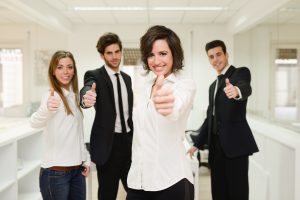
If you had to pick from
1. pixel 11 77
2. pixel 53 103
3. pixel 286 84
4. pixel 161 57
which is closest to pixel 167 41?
pixel 161 57

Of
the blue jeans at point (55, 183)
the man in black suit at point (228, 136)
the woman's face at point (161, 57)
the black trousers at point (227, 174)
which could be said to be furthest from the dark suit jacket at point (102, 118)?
the black trousers at point (227, 174)

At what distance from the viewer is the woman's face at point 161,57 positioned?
1333 millimetres

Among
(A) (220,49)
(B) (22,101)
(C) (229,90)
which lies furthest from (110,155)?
(B) (22,101)

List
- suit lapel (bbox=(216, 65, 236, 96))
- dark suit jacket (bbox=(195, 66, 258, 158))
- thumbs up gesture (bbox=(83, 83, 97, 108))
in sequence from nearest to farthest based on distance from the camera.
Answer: thumbs up gesture (bbox=(83, 83, 97, 108)) → dark suit jacket (bbox=(195, 66, 258, 158)) → suit lapel (bbox=(216, 65, 236, 96))

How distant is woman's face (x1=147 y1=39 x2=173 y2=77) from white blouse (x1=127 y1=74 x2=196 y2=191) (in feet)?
0.15

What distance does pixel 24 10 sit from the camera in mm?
3887

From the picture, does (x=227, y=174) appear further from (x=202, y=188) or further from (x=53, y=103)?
(x=202, y=188)

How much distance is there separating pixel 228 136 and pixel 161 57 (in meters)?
1.14

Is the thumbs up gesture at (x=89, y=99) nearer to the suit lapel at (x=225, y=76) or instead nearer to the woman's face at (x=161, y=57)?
the woman's face at (x=161, y=57)

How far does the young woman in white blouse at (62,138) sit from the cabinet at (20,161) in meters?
0.89

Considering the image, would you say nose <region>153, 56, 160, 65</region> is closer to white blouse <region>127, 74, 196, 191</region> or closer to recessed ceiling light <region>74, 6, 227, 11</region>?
white blouse <region>127, 74, 196, 191</region>

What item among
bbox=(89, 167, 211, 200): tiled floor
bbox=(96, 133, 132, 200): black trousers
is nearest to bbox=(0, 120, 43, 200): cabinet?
bbox=(89, 167, 211, 200): tiled floor

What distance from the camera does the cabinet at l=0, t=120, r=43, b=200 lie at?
109 inches

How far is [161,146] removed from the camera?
1283 mm
